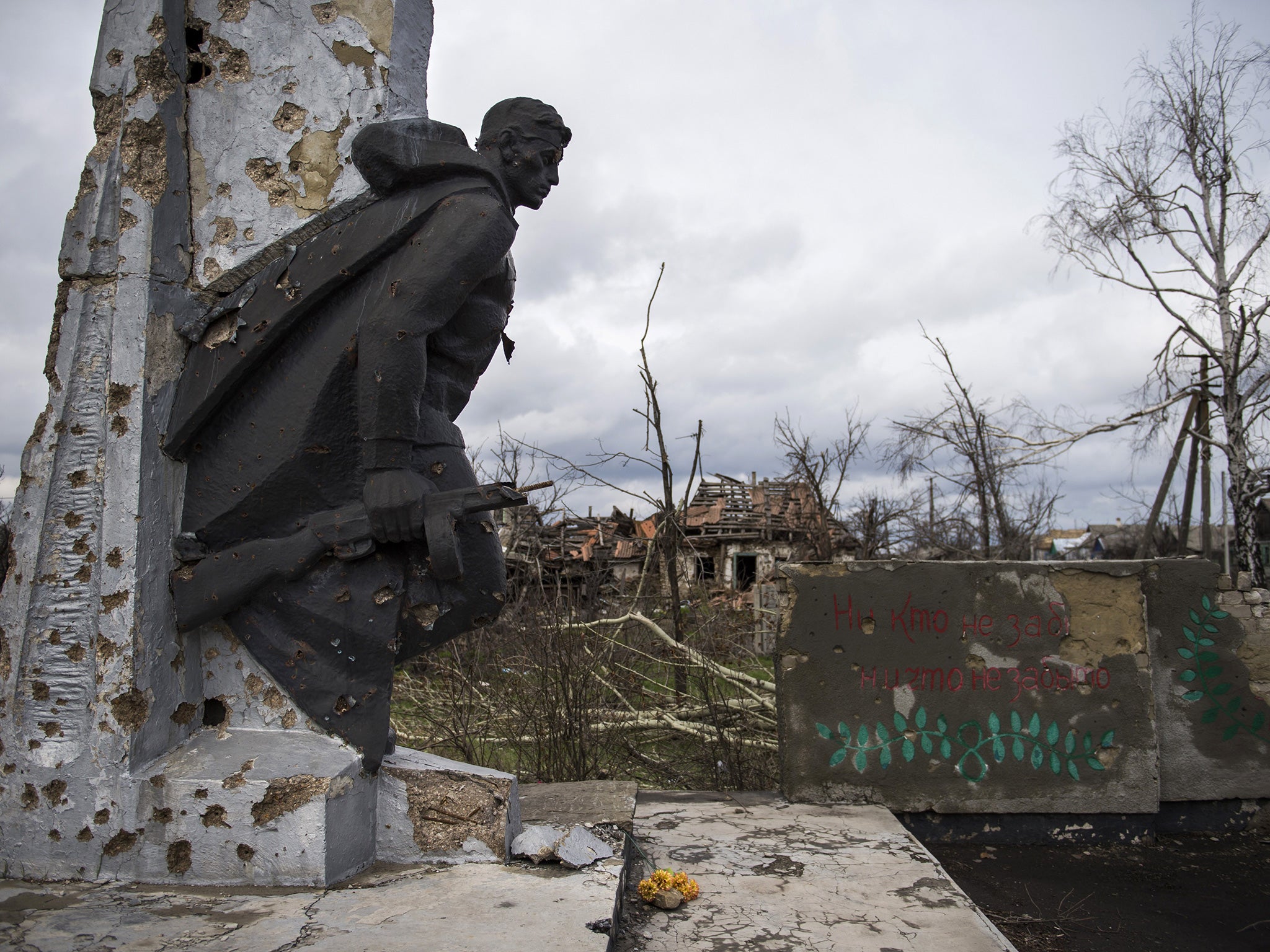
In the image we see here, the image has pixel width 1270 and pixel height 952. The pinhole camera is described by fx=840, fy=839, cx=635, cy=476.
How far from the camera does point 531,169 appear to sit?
7.32 feet

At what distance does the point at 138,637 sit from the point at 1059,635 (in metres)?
3.89

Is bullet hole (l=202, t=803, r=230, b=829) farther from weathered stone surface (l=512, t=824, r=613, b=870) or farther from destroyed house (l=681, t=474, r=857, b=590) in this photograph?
destroyed house (l=681, t=474, r=857, b=590)

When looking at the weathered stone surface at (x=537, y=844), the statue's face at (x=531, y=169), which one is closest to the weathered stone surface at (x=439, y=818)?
the weathered stone surface at (x=537, y=844)

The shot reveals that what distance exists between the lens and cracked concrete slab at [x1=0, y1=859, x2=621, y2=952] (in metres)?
1.59

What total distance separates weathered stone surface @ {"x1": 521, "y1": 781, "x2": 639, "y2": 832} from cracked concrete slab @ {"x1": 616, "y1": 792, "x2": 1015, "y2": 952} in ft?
0.53

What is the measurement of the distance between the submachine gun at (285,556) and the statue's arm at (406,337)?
0.19ft

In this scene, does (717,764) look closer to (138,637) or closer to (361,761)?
(361,761)

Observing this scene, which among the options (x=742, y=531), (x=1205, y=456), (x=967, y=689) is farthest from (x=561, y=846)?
(x=742, y=531)

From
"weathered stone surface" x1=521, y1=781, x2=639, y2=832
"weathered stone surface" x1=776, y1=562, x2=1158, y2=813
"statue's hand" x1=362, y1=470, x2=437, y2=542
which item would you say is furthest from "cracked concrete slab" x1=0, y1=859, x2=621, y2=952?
"weathered stone surface" x1=776, y1=562, x2=1158, y2=813

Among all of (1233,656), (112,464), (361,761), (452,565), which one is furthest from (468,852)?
(1233,656)

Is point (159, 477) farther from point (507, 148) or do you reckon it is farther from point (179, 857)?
point (507, 148)

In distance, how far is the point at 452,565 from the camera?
2008 mm

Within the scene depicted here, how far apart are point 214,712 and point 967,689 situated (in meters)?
3.28

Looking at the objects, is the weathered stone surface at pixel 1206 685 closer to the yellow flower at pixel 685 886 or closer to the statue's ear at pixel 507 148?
the yellow flower at pixel 685 886
